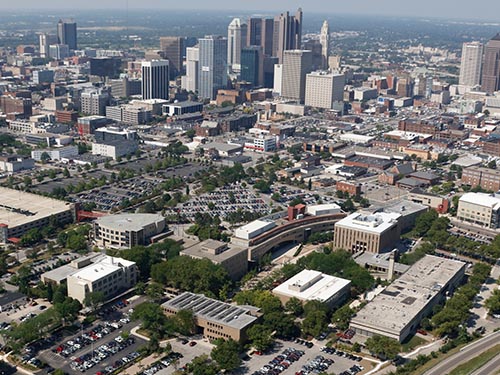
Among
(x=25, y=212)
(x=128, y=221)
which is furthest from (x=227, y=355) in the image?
(x=25, y=212)

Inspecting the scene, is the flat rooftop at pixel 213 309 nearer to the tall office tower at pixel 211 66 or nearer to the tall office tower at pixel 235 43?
the tall office tower at pixel 211 66

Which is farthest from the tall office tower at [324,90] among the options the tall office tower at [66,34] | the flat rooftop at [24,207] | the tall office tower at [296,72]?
the tall office tower at [66,34]

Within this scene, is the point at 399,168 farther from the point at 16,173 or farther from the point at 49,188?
the point at 16,173

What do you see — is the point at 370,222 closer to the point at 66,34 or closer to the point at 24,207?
the point at 24,207

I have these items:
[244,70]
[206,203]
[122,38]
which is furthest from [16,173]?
[122,38]

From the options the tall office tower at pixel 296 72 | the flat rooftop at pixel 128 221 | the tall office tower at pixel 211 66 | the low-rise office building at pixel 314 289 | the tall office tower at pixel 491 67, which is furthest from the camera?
the tall office tower at pixel 491 67
